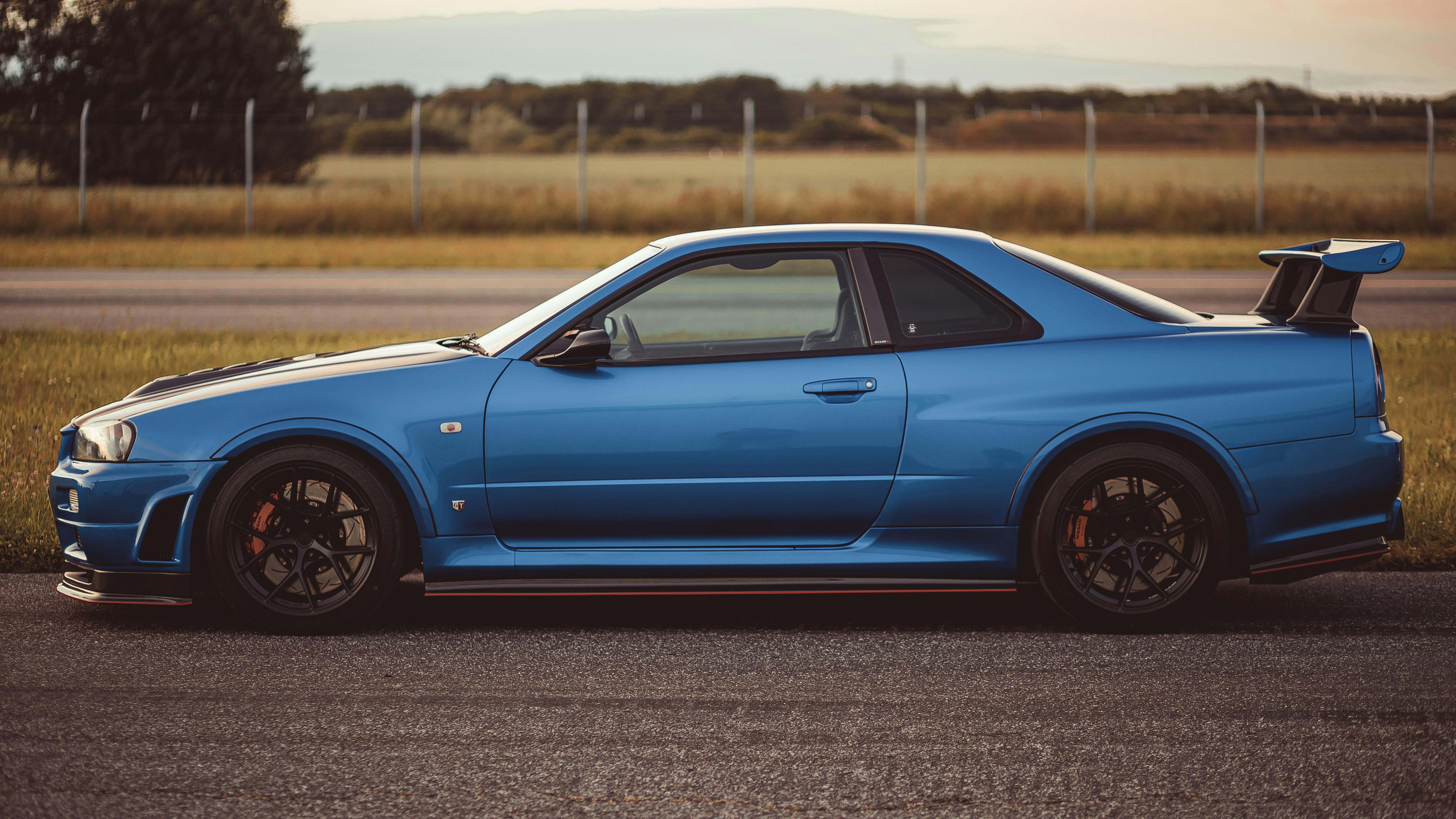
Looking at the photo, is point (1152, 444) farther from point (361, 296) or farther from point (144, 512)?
point (361, 296)

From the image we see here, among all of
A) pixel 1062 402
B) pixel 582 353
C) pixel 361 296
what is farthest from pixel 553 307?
pixel 361 296

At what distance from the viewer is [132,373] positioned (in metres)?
10.4

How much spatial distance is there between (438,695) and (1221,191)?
25.9 meters

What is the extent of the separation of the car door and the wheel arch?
514 mm

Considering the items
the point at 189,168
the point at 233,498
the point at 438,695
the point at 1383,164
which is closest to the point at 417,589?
the point at 233,498

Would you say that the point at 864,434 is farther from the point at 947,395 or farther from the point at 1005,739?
the point at 1005,739

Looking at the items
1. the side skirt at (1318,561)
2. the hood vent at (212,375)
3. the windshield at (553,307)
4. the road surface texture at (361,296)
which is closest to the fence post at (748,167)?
the road surface texture at (361,296)

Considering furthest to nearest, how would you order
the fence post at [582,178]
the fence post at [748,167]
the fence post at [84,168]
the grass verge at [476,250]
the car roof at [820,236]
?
the fence post at [582,178], the fence post at [748,167], the fence post at [84,168], the grass verge at [476,250], the car roof at [820,236]

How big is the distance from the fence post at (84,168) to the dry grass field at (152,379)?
12.5 metres

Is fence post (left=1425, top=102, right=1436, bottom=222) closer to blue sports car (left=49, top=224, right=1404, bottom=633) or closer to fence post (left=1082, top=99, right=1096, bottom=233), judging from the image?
fence post (left=1082, top=99, right=1096, bottom=233)

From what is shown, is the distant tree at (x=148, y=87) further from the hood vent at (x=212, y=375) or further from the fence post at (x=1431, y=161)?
the hood vent at (x=212, y=375)

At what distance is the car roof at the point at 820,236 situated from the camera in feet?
16.7

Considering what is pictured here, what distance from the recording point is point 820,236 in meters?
5.12

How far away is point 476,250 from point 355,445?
18659mm
